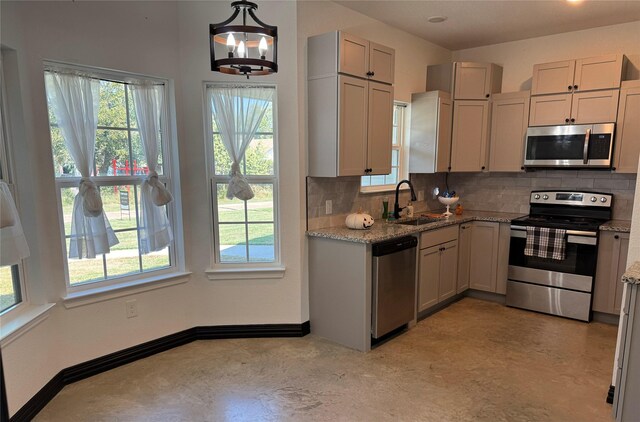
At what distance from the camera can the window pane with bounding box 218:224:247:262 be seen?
333 centimetres

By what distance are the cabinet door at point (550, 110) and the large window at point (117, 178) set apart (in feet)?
12.0

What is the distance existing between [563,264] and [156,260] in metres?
3.73

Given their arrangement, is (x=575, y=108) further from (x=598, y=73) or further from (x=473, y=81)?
(x=473, y=81)

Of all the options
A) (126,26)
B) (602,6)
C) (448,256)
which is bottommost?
(448,256)

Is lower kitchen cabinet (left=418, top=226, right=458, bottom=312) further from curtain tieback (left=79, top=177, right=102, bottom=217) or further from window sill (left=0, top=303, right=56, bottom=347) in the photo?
window sill (left=0, top=303, right=56, bottom=347)

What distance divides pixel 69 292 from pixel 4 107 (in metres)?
1.24

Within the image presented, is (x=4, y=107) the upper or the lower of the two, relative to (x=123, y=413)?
upper

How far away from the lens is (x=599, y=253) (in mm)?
3645

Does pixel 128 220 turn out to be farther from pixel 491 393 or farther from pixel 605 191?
pixel 605 191

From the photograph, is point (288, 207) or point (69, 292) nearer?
point (69, 292)

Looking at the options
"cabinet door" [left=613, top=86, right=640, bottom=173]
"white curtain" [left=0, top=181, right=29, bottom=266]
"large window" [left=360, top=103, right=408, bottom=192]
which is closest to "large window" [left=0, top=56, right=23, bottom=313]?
"white curtain" [left=0, top=181, right=29, bottom=266]

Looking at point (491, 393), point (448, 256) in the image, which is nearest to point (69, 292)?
point (491, 393)

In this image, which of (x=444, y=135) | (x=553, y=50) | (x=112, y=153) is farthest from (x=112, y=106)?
(x=553, y=50)

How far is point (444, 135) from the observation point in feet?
14.3
